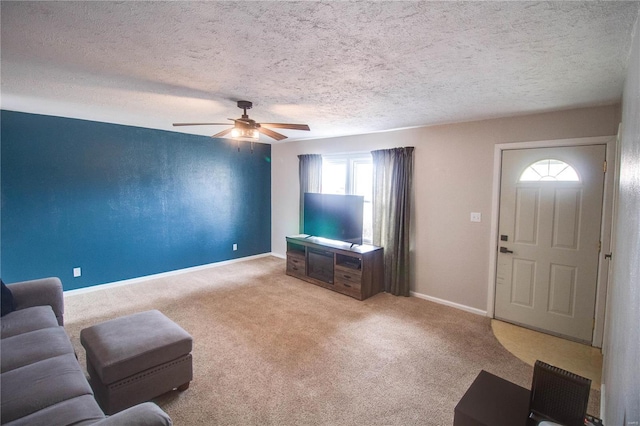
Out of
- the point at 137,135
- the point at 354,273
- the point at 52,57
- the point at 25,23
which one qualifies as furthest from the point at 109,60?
the point at 354,273

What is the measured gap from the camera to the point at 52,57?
207 cm

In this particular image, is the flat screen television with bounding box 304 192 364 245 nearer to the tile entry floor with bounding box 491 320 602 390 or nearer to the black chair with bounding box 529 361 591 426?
the tile entry floor with bounding box 491 320 602 390

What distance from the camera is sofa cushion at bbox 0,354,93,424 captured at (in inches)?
60.3

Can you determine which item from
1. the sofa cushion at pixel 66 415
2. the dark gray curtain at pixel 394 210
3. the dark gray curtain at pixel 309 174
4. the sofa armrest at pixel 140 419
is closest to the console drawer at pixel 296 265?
the dark gray curtain at pixel 309 174

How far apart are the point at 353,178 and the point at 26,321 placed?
4.29 metres

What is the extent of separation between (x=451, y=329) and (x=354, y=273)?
142cm

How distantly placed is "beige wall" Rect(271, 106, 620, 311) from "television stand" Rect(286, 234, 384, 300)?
0.59 metres

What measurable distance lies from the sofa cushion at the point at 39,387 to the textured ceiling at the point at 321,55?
1.91m

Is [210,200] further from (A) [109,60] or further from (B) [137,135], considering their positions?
(A) [109,60]

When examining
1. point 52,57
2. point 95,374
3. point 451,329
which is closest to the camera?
point 52,57

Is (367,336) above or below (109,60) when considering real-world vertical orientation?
below

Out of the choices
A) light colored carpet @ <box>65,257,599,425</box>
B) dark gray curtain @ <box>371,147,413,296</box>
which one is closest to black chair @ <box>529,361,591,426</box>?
Result: light colored carpet @ <box>65,257,599,425</box>

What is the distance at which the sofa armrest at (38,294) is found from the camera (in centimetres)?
276

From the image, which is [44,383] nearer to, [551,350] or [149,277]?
[149,277]
